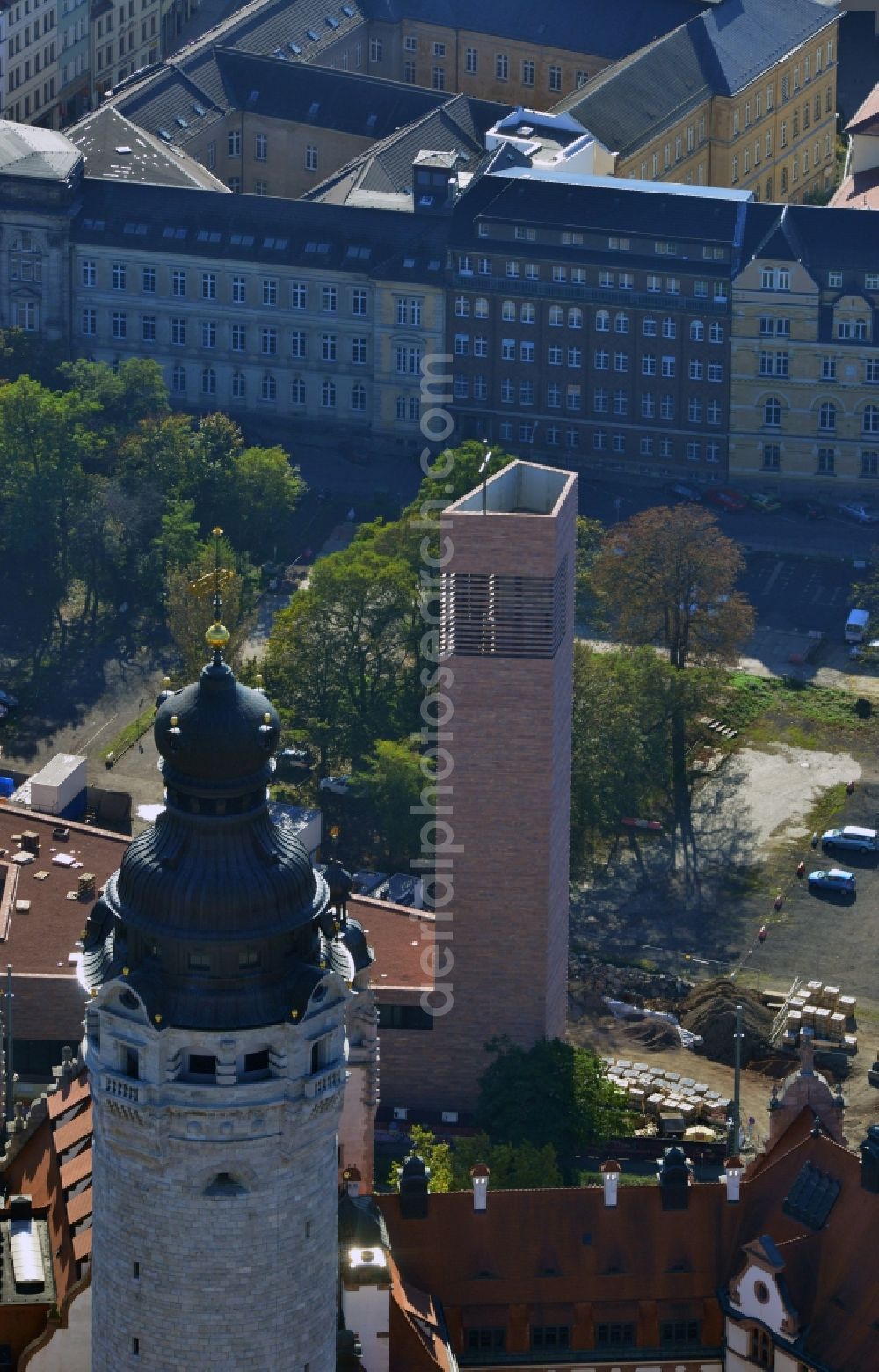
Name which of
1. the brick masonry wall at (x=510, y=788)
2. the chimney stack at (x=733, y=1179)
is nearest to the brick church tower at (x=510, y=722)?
the brick masonry wall at (x=510, y=788)

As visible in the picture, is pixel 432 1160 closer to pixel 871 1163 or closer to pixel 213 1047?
pixel 871 1163

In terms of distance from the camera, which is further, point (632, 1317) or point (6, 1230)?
point (632, 1317)

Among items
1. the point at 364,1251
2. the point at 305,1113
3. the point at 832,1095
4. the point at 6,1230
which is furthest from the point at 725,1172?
the point at 305,1113

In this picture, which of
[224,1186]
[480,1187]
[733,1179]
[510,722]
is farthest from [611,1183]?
[224,1186]

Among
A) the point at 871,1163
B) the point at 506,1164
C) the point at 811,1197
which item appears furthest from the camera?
the point at 506,1164

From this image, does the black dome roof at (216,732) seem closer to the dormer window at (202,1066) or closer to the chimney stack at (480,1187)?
the dormer window at (202,1066)

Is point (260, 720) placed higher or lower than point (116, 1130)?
higher

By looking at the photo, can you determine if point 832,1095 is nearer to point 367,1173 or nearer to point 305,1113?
point 367,1173
